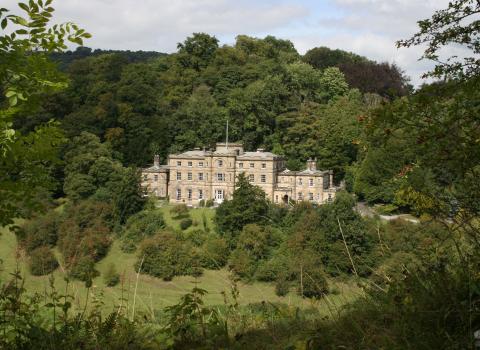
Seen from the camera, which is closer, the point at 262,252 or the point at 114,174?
the point at 262,252

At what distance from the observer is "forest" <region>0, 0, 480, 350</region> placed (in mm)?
4348

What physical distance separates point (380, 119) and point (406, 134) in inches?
14.7

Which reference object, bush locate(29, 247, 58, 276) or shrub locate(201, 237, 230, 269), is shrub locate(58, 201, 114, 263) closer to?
shrub locate(201, 237, 230, 269)

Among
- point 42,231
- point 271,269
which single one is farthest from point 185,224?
point 42,231

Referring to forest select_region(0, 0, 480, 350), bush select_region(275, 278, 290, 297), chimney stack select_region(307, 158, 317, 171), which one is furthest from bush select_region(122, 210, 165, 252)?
bush select_region(275, 278, 290, 297)

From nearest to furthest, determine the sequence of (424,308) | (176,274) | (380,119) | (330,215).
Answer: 1. (424,308)
2. (380,119)
3. (176,274)
4. (330,215)

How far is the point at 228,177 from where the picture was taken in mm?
41781

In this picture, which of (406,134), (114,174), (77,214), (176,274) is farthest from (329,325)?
(114,174)

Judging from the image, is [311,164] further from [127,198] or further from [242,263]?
[242,263]

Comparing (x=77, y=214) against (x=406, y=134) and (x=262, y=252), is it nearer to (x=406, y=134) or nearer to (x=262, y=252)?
(x=262, y=252)

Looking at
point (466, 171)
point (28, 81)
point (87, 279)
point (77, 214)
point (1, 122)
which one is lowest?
point (77, 214)

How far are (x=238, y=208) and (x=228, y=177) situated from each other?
721 centimetres

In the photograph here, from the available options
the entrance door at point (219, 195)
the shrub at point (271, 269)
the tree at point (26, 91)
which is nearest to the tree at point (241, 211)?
the shrub at point (271, 269)

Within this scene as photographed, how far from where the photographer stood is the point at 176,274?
3020cm
